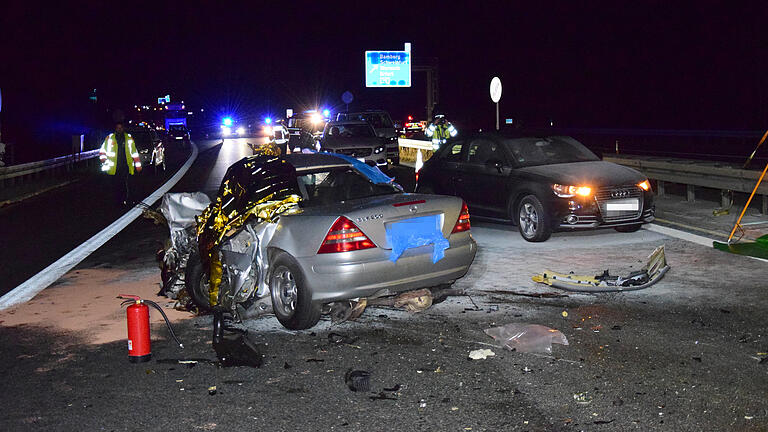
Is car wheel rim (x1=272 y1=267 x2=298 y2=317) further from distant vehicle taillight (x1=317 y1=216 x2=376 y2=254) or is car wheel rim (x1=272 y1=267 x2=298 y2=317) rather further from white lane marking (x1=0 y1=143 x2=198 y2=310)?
white lane marking (x1=0 y1=143 x2=198 y2=310)

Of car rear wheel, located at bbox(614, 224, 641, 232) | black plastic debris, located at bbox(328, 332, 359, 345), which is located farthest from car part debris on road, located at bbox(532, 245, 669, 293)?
car rear wheel, located at bbox(614, 224, 641, 232)

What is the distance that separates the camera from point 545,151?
12914mm

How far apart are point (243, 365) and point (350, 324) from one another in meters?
1.40

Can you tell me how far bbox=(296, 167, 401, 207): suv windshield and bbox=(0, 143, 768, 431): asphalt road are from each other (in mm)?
1141

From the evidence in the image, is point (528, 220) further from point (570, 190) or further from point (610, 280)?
point (610, 280)

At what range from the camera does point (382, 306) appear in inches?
316

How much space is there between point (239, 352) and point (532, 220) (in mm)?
6420

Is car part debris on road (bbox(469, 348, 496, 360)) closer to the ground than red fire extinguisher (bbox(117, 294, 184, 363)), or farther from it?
closer to the ground

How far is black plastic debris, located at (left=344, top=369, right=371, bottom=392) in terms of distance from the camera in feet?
18.2

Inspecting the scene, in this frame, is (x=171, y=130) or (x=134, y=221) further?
(x=171, y=130)

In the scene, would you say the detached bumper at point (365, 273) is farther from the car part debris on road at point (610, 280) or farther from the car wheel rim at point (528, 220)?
the car wheel rim at point (528, 220)

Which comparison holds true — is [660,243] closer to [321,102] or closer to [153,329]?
[153,329]

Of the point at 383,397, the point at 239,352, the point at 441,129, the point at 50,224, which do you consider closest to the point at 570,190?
the point at 239,352

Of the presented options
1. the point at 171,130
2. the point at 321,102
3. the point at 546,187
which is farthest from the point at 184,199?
the point at 321,102
